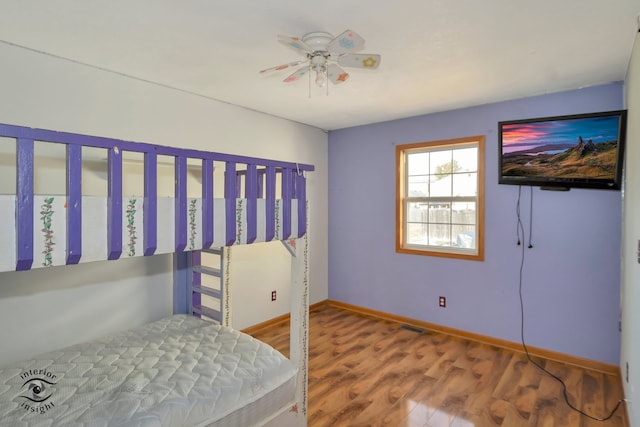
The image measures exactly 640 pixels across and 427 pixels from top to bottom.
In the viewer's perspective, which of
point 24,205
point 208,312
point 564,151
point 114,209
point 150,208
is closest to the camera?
point 24,205

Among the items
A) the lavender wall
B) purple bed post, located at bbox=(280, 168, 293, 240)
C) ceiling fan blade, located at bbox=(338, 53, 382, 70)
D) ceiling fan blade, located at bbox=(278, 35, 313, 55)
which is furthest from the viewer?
the lavender wall

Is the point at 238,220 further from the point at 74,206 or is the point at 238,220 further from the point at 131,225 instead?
the point at 74,206

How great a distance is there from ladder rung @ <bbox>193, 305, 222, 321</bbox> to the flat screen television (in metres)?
2.73

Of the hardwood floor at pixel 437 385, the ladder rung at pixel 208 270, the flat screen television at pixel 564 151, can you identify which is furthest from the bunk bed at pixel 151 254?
the flat screen television at pixel 564 151

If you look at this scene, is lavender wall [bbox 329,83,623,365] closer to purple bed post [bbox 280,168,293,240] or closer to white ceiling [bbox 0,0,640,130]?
white ceiling [bbox 0,0,640,130]

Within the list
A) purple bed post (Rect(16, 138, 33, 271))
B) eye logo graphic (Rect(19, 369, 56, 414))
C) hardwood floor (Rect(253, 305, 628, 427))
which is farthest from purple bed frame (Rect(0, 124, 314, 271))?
hardwood floor (Rect(253, 305, 628, 427))

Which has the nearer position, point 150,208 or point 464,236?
point 150,208

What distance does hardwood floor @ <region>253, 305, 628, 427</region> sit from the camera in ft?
7.21

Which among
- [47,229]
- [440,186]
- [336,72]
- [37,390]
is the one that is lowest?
[37,390]

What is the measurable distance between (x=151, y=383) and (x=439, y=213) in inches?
121

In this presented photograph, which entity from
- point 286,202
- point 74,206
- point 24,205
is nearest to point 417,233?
point 286,202

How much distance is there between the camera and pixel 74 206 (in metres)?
1.26

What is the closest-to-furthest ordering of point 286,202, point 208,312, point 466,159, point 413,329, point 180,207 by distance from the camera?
point 180,207
point 286,202
point 208,312
point 466,159
point 413,329

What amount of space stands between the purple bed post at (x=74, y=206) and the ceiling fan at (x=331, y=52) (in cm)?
111
